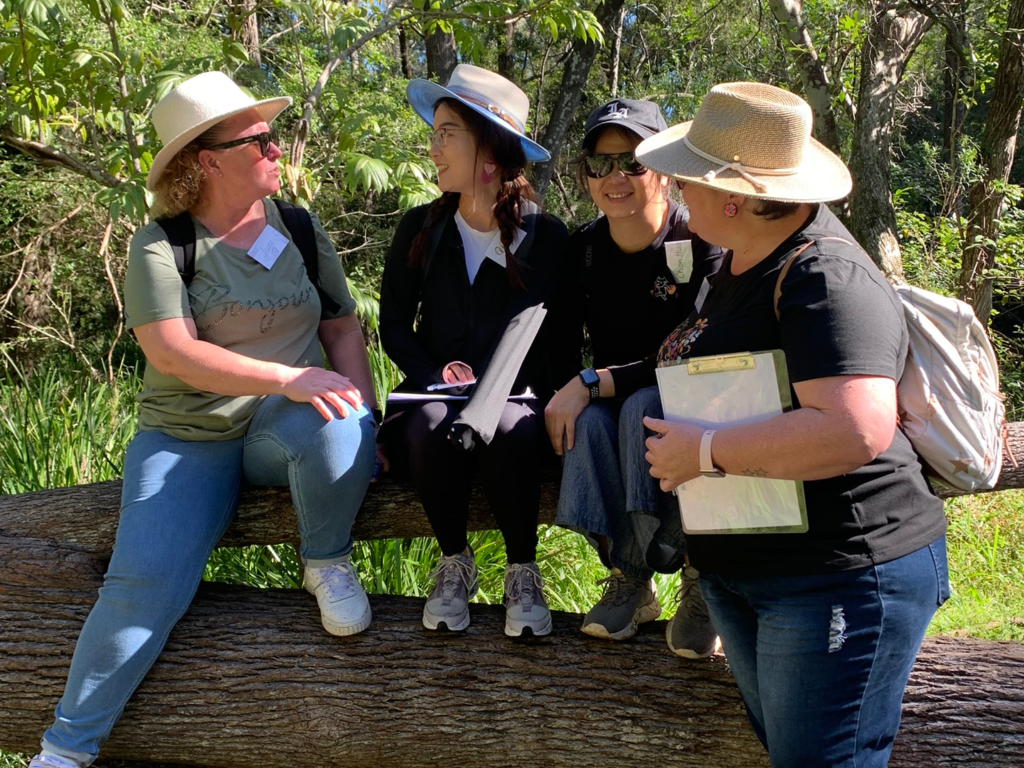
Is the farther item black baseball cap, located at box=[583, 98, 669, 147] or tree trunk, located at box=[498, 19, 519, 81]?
tree trunk, located at box=[498, 19, 519, 81]

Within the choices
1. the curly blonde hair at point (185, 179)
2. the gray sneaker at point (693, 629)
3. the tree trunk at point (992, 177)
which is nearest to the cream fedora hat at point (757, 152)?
the gray sneaker at point (693, 629)

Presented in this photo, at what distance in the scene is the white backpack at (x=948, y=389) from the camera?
1.85 metres

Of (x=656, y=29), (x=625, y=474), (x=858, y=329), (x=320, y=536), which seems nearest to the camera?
(x=858, y=329)

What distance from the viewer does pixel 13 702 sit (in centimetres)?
267

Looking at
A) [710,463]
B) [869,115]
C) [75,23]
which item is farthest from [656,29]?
[710,463]

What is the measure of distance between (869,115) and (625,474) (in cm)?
490

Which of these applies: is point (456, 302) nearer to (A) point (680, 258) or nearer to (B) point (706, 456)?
(A) point (680, 258)

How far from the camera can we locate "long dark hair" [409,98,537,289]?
287cm

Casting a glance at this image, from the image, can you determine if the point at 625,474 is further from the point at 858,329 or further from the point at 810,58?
the point at 810,58

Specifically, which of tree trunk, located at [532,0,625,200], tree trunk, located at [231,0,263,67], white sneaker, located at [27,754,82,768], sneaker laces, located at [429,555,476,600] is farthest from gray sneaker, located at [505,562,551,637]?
tree trunk, located at [532,0,625,200]

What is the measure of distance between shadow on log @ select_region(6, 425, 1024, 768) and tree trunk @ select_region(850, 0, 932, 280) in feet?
13.1

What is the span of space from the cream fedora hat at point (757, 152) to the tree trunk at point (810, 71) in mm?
4626

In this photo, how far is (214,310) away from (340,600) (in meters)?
0.92

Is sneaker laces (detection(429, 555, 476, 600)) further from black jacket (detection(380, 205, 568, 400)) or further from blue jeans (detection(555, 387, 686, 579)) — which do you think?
black jacket (detection(380, 205, 568, 400))
